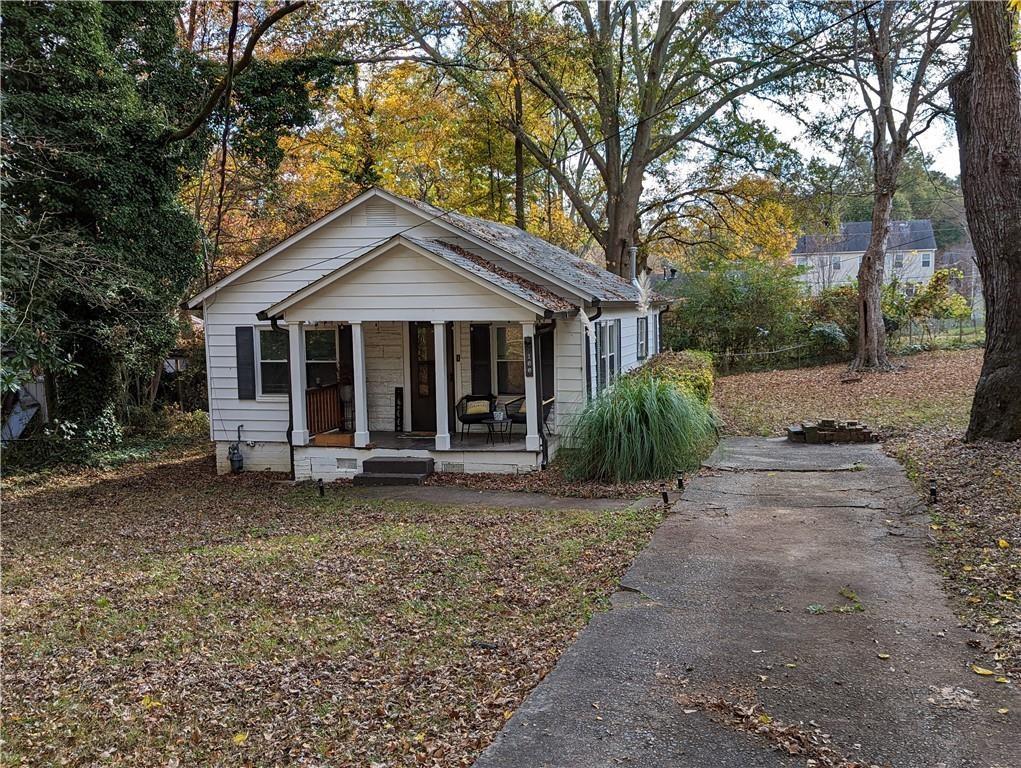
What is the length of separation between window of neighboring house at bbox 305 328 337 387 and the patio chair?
2718 mm

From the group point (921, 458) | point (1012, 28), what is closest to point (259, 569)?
point (921, 458)

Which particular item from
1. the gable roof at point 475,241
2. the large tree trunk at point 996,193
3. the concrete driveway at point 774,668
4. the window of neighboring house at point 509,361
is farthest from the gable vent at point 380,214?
the large tree trunk at point 996,193

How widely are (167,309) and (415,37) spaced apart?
9.68 meters

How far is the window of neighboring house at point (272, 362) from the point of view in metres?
14.3

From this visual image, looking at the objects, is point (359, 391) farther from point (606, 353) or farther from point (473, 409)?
point (606, 353)

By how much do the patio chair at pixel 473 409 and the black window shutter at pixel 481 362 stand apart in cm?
33

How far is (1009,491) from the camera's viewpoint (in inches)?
304

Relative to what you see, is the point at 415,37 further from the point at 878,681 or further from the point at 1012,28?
the point at 878,681

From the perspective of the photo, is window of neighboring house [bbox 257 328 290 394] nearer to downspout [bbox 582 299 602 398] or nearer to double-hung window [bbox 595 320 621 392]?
downspout [bbox 582 299 602 398]

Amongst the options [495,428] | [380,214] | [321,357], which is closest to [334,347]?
[321,357]

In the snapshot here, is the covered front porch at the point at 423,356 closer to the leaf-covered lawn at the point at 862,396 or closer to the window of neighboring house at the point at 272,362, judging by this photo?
the window of neighboring house at the point at 272,362

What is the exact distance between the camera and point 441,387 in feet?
40.2

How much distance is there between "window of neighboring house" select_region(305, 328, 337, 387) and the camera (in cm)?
1441

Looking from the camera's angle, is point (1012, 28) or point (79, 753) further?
point (1012, 28)
